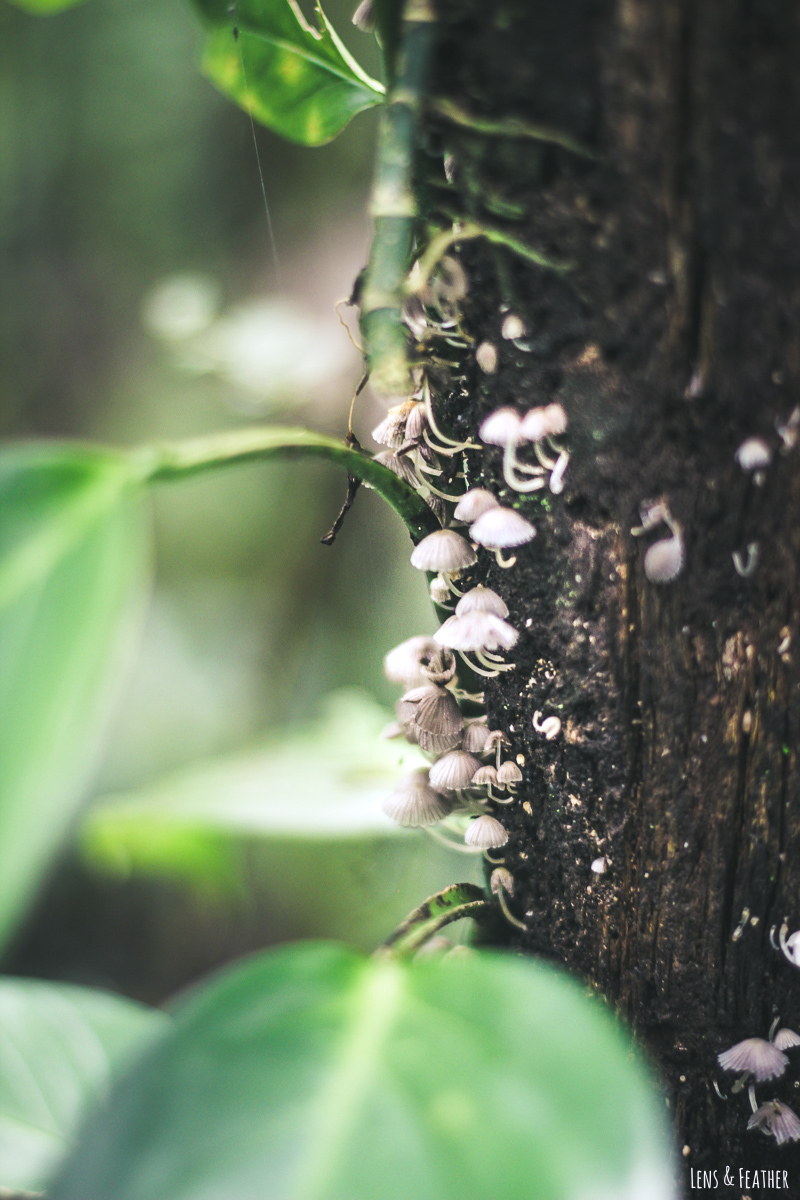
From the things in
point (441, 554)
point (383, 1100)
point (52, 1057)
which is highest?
point (441, 554)

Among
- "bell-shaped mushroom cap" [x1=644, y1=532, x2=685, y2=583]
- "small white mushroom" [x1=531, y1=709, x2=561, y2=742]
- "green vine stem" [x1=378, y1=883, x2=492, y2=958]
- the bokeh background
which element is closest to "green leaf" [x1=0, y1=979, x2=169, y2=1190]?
"green vine stem" [x1=378, y1=883, x2=492, y2=958]

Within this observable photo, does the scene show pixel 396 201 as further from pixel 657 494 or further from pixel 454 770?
pixel 454 770

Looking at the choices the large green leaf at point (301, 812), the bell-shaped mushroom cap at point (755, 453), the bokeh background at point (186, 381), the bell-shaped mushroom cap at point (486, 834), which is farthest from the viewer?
the bokeh background at point (186, 381)

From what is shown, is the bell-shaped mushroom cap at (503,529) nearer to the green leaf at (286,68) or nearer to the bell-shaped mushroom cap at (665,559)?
the bell-shaped mushroom cap at (665,559)

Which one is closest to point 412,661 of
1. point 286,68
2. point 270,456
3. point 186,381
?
point 270,456

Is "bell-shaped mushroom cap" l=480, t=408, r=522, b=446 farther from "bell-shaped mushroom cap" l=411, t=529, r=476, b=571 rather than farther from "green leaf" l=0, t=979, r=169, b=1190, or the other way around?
"green leaf" l=0, t=979, r=169, b=1190

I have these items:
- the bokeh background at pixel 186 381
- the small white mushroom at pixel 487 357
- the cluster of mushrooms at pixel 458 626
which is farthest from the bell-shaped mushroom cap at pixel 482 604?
the bokeh background at pixel 186 381

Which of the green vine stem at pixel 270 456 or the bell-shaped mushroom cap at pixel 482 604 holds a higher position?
the green vine stem at pixel 270 456

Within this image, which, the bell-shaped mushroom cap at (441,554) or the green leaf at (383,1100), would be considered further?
the bell-shaped mushroom cap at (441,554)
